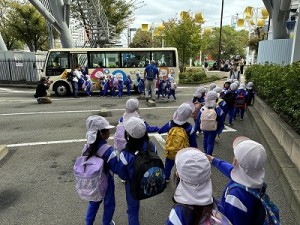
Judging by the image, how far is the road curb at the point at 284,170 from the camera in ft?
12.5

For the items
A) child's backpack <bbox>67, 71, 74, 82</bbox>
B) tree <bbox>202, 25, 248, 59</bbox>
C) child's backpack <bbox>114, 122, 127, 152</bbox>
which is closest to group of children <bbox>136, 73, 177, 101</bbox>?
child's backpack <bbox>67, 71, 74, 82</bbox>

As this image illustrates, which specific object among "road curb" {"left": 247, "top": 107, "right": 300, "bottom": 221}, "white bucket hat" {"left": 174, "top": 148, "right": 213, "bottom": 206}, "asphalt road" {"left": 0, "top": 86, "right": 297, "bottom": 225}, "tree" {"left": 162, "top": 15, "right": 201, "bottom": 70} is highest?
"tree" {"left": 162, "top": 15, "right": 201, "bottom": 70}

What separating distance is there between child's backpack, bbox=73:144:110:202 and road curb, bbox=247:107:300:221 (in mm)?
2697

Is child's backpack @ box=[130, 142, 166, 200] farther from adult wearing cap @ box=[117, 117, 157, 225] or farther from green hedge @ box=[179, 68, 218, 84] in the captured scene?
green hedge @ box=[179, 68, 218, 84]

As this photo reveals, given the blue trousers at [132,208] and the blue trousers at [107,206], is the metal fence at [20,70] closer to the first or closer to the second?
the blue trousers at [107,206]

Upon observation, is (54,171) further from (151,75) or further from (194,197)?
(151,75)

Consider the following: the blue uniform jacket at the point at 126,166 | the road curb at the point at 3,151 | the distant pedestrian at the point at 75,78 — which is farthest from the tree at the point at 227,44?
the blue uniform jacket at the point at 126,166

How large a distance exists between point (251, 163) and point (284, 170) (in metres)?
2.97

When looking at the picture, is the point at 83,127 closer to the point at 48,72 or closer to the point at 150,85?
the point at 150,85

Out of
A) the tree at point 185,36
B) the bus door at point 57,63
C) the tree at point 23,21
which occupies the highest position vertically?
the tree at point 23,21

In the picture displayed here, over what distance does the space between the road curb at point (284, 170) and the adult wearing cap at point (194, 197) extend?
2.39m

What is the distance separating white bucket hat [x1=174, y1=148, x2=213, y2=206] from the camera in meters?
1.88

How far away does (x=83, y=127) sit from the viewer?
343 inches

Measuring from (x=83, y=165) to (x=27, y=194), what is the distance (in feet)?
6.84
